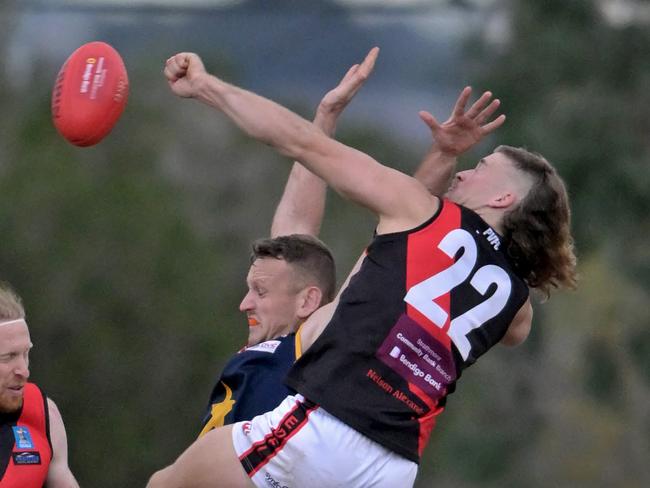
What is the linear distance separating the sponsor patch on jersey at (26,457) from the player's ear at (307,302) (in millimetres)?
1223

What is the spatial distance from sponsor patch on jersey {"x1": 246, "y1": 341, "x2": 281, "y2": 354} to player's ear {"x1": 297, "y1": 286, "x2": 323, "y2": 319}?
0.22 m

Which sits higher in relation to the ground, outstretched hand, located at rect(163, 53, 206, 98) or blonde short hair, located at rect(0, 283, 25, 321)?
outstretched hand, located at rect(163, 53, 206, 98)

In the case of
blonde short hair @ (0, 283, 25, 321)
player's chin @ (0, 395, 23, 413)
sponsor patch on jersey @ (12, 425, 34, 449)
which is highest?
blonde short hair @ (0, 283, 25, 321)

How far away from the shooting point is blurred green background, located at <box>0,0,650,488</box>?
22.2 meters

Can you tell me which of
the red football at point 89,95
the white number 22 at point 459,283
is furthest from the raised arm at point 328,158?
the red football at point 89,95

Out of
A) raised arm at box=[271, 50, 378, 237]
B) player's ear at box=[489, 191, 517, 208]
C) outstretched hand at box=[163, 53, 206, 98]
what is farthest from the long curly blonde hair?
outstretched hand at box=[163, 53, 206, 98]

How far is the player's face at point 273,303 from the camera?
671 cm

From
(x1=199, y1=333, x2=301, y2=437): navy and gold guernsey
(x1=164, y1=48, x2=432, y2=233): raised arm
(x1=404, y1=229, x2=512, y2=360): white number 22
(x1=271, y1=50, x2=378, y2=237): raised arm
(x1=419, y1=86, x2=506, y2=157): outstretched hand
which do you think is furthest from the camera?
(x1=271, y1=50, x2=378, y2=237): raised arm

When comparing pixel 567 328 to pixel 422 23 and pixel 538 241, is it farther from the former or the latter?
pixel 538 241

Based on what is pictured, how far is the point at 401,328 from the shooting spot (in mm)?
6000

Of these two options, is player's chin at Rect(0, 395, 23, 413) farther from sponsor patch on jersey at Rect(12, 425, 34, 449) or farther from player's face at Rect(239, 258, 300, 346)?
player's face at Rect(239, 258, 300, 346)

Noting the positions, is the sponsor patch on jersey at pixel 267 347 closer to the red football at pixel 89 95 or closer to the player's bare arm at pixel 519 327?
the player's bare arm at pixel 519 327

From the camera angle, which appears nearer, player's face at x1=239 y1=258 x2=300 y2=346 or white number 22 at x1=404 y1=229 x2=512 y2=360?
white number 22 at x1=404 y1=229 x2=512 y2=360

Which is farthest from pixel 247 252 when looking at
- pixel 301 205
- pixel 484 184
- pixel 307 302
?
pixel 484 184
